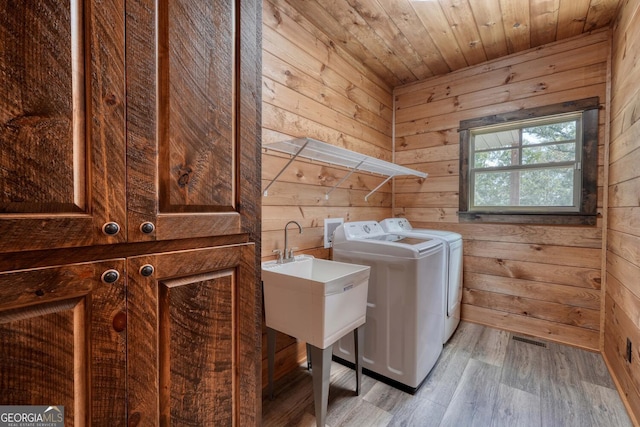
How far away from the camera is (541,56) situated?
7.72 feet

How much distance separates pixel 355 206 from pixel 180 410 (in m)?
2.03

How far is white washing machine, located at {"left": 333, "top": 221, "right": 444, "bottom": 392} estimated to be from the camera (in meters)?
1.66

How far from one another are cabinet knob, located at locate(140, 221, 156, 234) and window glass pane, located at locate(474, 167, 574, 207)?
280 centimetres

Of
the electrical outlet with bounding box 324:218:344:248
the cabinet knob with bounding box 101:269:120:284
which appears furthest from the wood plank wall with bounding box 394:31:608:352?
the cabinet knob with bounding box 101:269:120:284

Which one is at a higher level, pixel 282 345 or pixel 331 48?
pixel 331 48

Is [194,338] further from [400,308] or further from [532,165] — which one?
[532,165]

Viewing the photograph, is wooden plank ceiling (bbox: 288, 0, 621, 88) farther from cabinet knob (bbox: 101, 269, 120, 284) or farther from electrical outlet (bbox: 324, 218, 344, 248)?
cabinet knob (bbox: 101, 269, 120, 284)

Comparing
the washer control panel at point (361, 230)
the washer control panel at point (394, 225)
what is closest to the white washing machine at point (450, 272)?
the washer control panel at point (394, 225)

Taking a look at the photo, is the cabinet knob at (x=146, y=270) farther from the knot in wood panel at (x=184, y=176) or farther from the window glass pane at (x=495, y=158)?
the window glass pane at (x=495, y=158)

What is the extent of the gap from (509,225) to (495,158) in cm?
64

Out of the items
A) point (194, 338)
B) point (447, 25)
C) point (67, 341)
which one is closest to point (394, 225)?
point (447, 25)

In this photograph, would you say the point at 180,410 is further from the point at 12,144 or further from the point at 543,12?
the point at 543,12

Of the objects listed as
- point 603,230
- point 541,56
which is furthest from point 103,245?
point 541,56

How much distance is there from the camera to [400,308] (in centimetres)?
169
